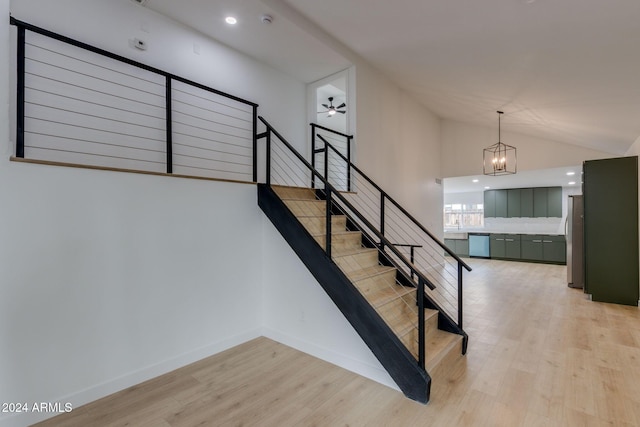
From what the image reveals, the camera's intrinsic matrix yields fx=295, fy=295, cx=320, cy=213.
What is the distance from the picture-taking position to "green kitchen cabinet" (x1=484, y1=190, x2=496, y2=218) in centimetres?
964

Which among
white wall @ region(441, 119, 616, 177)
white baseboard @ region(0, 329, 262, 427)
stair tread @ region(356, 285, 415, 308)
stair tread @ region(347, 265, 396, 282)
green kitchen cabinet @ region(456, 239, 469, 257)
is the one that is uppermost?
white wall @ region(441, 119, 616, 177)

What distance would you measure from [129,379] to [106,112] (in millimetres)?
2519

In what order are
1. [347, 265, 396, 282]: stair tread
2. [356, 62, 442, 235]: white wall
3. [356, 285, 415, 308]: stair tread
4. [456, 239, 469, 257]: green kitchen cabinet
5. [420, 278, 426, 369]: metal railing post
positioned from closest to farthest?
1. [420, 278, 426, 369]: metal railing post
2. [356, 285, 415, 308]: stair tread
3. [347, 265, 396, 282]: stair tread
4. [356, 62, 442, 235]: white wall
5. [456, 239, 469, 257]: green kitchen cabinet

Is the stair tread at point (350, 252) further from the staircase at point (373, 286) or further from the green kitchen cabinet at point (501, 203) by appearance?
the green kitchen cabinet at point (501, 203)

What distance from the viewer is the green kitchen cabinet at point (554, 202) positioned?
8.66 m

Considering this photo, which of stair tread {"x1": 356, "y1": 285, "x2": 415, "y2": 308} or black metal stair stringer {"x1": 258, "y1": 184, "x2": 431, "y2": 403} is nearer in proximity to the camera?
black metal stair stringer {"x1": 258, "y1": 184, "x2": 431, "y2": 403}

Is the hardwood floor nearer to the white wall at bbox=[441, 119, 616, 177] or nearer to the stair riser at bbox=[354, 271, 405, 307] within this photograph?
the stair riser at bbox=[354, 271, 405, 307]

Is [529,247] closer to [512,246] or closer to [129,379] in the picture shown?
[512,246]

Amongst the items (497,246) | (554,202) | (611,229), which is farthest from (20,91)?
(554,202)

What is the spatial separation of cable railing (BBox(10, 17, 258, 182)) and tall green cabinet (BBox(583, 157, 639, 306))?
5.90m

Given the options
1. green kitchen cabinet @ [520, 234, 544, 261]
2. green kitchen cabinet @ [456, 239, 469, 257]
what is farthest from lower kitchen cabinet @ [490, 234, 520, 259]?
green kitchen cabinet @ [456, 239, 469, 257]

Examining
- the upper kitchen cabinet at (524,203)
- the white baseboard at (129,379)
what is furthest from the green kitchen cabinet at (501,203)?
the white baseboard at (129,379)

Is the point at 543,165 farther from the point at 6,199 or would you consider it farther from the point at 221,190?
the point at 6,199

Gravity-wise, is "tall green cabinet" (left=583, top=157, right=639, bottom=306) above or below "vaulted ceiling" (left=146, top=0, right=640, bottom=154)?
below
